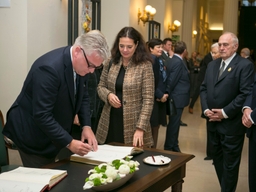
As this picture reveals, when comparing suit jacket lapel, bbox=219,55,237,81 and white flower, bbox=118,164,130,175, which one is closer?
white flower, bbox=118,164,130,175

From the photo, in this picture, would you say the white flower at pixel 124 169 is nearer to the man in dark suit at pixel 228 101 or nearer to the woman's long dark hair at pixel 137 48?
the woman's long dark hair at pixel 137 48

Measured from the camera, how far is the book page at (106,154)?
7.75 feet

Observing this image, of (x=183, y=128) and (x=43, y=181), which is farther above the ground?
(x=43, y=181)

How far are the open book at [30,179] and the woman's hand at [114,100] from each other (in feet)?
4.12

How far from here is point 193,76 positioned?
1411cm

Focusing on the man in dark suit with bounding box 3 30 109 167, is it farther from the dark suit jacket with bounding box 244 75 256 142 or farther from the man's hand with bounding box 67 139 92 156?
the dark suit jacket with bounding box 244 75 256 142

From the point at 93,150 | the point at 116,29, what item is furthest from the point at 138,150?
the point at 116,29

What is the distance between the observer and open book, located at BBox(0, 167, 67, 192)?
1.80 meters

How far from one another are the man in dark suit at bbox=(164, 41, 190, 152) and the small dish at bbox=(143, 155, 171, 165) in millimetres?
3496

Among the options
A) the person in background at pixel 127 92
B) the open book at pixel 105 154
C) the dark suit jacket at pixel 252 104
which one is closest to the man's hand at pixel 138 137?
the person in background at pixel 127 92

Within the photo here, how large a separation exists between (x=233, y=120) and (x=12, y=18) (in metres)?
2.91

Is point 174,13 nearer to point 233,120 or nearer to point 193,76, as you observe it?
point 193,76

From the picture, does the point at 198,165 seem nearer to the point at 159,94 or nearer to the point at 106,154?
the point at 159,94

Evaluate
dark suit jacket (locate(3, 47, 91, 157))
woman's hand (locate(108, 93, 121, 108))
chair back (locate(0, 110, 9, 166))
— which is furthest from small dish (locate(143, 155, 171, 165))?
chair back (locate(0, 110, 9, 166))
